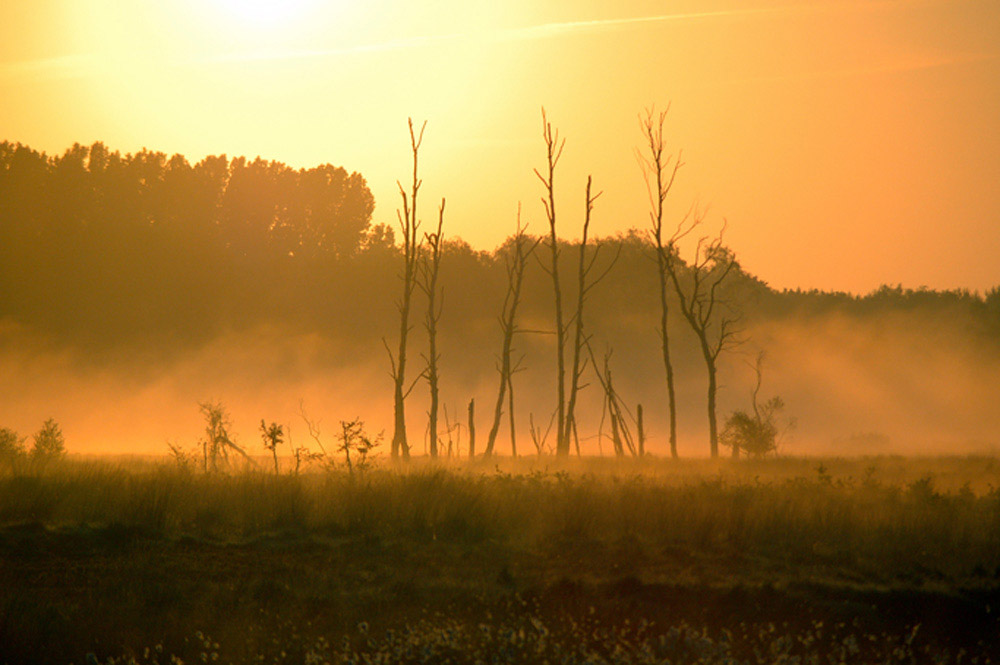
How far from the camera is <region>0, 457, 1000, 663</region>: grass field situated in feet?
32.4

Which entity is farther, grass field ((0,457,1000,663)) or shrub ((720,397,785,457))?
shrub ((720,397,785,457))

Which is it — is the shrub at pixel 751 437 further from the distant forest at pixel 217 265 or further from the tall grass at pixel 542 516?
the distant forest at pixel 217 265

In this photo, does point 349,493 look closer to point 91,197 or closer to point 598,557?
point 598,557

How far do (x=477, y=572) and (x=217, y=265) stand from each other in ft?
217

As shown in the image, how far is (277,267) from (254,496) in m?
63.5

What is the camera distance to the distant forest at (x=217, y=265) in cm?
7138

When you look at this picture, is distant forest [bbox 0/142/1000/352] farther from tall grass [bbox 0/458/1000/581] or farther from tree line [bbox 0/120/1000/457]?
tall grass [bbox 0/458/1000/581]

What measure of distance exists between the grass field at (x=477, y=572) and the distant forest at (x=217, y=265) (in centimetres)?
5643

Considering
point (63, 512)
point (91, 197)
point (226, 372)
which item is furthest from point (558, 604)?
point (91, 197)

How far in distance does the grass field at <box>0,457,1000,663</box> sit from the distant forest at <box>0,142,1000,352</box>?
5643 cm

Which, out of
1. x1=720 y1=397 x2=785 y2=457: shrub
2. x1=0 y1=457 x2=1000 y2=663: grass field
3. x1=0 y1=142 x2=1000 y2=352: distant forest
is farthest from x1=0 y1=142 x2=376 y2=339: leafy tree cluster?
x1=0 y1=457 x2=1000 y2=663: grass field

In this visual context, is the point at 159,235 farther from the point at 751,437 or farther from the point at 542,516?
the point at 542,516

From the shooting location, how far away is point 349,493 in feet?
51.0

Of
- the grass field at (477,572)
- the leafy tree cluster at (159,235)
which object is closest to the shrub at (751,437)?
the grass field at (477,572)
